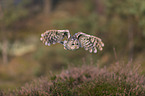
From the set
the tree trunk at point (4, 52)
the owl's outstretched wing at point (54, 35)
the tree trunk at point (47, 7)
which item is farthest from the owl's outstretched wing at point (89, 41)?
the tree trunk at point (47, 7)

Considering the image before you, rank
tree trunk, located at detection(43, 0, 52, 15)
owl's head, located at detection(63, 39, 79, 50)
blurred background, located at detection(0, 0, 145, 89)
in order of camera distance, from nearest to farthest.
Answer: owl's head, located at detection(63, 39, 79, 50) → blurred background, located at detection(0, 0, 145, 89) → tree trunk, located at detection(43, 0, 52, 15)

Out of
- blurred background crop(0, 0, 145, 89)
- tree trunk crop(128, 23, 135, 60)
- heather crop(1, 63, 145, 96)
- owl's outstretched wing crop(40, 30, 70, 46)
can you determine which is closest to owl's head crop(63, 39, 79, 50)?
owl's outstretched wing crop(40, 30, 70, 46)

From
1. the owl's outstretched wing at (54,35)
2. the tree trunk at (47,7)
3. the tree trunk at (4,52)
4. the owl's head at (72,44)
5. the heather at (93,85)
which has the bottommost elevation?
the tree trunk at (4,52)

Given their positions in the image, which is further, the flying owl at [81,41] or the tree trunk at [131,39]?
the tree trunk at [131,39]

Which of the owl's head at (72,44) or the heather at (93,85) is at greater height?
the owl's head at (72,44)

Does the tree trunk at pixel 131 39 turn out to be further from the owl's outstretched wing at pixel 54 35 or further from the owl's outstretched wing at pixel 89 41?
the owl's outstretched wing at pixel 54 35

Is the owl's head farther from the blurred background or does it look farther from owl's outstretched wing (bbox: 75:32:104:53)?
the blurred background

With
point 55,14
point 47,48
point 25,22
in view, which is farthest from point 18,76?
point 55,14

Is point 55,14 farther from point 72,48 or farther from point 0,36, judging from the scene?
point 72,48

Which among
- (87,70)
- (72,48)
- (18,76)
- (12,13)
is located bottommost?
(18,76)
